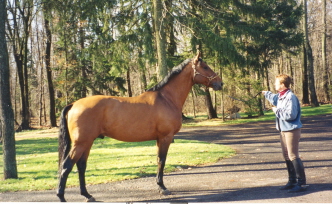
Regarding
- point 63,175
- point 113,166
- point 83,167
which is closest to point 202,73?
point 83,167

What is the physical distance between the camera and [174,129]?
5406mm

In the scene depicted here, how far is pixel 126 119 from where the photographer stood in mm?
5109

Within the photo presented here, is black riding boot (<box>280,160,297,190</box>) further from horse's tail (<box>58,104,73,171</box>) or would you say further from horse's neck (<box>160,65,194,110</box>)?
horse's tail (<box>58,104,73,171</box>)

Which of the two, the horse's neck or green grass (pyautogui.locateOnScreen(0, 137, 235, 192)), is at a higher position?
the horse's neck

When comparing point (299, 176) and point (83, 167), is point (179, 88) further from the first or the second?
point (299, 176)

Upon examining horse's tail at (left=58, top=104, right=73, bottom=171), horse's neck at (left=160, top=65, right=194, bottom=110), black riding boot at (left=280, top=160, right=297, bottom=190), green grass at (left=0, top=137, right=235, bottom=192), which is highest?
horse's neck at (left=160, top=65, right=194, bottom=110)

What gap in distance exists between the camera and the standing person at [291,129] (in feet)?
16.7

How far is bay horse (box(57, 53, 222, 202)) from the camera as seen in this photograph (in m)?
4.80

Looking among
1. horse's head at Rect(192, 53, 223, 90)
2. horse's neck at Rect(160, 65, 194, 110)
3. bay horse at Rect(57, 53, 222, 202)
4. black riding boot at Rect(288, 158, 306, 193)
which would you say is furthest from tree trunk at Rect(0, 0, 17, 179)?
black riding boot at Rect(288, 158, 306, 193)

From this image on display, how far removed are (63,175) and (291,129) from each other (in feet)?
12.9

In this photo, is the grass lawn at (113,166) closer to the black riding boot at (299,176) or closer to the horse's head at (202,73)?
the horse's head at (202,73)

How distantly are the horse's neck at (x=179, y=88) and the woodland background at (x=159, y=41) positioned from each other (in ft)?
7.94

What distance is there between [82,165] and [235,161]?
4827 mm

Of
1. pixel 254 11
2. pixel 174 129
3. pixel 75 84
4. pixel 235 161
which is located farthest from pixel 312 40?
pixel 174 129
